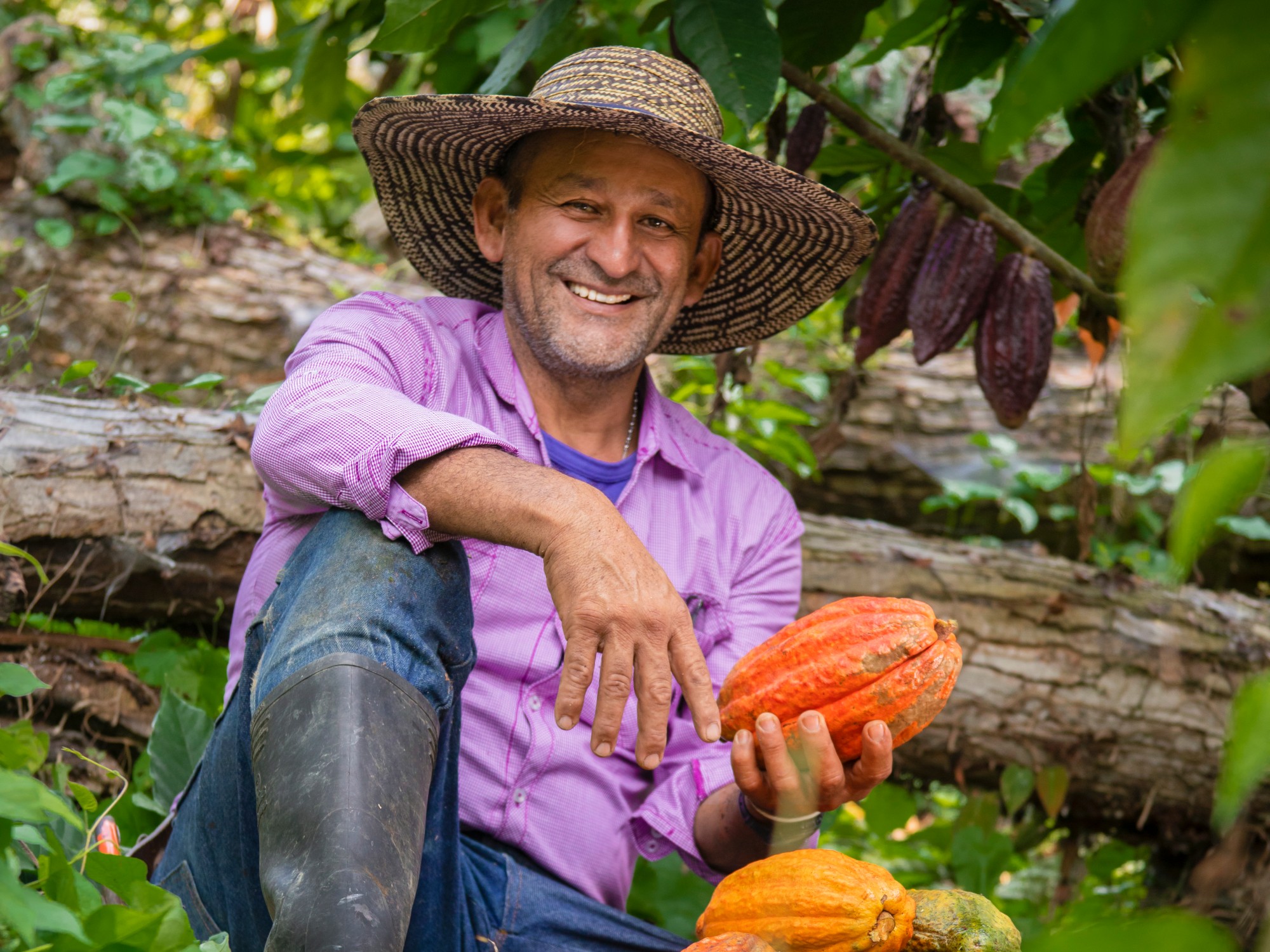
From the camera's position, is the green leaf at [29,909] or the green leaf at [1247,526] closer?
the green leaf at [29,909]

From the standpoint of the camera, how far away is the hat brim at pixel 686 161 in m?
1.77

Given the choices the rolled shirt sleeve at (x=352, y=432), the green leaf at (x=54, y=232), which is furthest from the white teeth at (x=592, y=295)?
the green leaf at (x=54, y=232)

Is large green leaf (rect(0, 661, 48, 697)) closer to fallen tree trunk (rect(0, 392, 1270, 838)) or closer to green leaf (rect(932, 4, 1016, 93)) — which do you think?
fallen tree trunk (rect(0, 392, 1270, 838))

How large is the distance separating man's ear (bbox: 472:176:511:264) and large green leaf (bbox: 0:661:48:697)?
1.16m

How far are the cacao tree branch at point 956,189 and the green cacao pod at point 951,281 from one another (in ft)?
0.12

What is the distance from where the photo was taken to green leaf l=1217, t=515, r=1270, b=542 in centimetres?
289

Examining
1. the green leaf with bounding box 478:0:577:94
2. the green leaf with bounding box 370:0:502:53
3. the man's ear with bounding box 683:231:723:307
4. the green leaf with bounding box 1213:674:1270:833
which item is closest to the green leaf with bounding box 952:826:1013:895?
the man's ear with bounding box 683:231:723:307

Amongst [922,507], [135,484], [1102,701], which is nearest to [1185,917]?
[135,484]

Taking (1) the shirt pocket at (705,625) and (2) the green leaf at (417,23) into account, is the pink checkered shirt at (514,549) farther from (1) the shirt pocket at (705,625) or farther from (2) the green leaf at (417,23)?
(2) the green leaf at (417,23)

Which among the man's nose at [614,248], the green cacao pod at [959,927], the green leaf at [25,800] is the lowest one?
the green cacao pod at [959,927]

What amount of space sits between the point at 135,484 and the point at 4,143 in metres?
2.06

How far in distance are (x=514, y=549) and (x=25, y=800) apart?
3.49ft

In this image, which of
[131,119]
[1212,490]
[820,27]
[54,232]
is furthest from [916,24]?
[54,232]

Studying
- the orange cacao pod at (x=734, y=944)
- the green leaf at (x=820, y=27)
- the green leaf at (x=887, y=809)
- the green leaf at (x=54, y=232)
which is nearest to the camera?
the orange cacao pod at (x=734, y=944)
